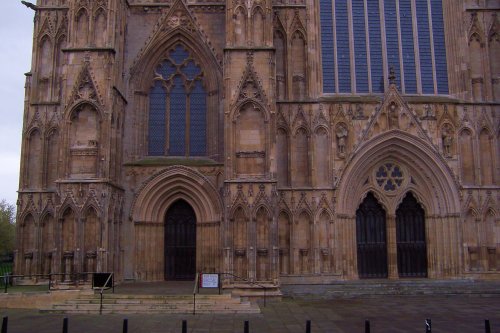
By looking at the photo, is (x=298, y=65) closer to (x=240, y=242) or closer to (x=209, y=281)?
(x=240, y=242)

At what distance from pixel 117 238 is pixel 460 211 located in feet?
47.6

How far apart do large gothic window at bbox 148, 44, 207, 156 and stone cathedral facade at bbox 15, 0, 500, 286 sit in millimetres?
68

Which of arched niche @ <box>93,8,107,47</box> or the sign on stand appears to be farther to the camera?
arched niche @ <box>93,8,107,47</box>

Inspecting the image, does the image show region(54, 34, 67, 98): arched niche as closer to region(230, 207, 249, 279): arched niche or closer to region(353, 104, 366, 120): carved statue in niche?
region(230, 207, 249, 279): arched niche

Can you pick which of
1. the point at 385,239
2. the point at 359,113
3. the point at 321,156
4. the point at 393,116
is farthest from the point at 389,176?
the point at 321,156

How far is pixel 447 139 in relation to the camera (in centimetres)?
2336

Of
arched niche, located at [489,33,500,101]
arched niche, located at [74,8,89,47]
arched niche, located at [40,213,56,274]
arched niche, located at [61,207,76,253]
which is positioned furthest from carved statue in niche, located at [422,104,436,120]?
arched niche, located at [40,213,56,274]

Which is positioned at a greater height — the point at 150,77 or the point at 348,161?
the point at 150,77

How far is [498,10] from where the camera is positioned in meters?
24.3

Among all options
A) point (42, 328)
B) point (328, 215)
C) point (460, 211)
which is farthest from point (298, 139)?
point (42, 328)

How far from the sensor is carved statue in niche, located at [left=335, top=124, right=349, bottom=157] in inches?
906

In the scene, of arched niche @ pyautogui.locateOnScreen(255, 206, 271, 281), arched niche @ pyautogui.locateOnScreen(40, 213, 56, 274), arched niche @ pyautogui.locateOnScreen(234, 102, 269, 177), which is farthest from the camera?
arched niche @ pyautogui.locateOnScreen(40, 213, 56, 274)

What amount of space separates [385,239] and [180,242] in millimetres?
9003

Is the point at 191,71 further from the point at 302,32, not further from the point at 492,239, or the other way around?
the point at 492,239
